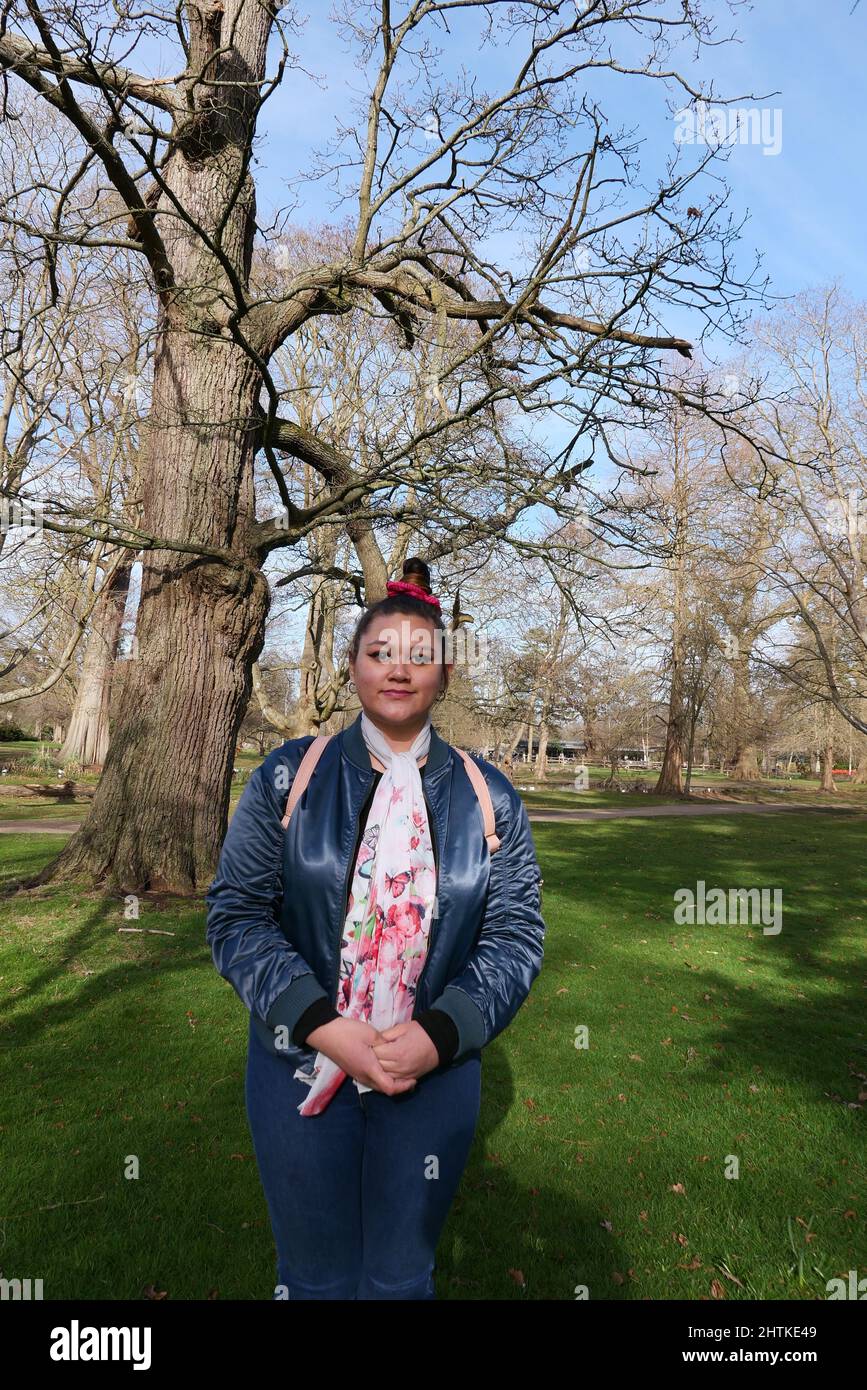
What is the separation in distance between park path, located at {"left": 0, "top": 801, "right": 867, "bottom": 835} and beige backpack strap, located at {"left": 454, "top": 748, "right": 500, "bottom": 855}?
14562mm

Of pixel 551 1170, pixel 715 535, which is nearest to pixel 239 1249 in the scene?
pixel 551 1170

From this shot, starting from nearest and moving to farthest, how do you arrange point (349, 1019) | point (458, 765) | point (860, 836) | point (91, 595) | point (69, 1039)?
point (349, 1019), point (458, 765), point (69, 1039), point (91, 595), point (860, 836)

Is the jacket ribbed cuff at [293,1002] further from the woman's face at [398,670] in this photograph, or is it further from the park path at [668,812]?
the park path at [668,812]

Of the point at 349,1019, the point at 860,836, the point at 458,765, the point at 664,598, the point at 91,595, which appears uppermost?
the point at 664,598

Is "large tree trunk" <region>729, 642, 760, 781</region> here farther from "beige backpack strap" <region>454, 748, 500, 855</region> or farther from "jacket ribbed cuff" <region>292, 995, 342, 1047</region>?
"jacket ribbed cuff" <region>292, 995, 342, 1047</region>

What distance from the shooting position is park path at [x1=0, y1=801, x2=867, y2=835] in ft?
50.9

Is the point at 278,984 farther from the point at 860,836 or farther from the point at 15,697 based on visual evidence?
the point at 860,836

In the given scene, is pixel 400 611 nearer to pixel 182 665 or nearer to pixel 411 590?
pixel 411 590

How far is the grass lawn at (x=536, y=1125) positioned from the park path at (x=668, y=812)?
8.59m

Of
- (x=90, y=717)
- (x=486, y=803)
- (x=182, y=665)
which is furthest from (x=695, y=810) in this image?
(x=486, y=803)

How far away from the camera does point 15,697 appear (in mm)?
13484

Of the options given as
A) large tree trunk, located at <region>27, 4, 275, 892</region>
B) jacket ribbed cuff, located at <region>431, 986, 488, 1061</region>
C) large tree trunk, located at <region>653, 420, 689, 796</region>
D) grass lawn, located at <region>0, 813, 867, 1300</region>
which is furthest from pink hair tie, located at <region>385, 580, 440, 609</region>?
large tree trunk, located at <region>653, 420, 689, 796</region>

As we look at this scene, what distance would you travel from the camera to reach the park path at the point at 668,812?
15.5 metres

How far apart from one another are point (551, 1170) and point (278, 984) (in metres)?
2.87
